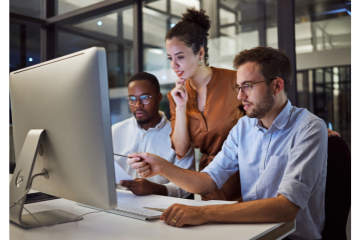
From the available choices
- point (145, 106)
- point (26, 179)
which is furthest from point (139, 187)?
point (145, 106)

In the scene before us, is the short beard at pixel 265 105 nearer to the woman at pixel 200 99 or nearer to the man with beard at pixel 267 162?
the man with beard at pixel 267 162

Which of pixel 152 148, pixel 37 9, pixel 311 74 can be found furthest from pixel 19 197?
pixel 37 9

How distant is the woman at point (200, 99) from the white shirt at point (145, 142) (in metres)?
0.09

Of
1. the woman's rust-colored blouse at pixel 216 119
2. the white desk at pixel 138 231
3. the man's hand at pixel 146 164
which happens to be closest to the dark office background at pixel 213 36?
the woman's rust-colored blouse at pixel 216 119

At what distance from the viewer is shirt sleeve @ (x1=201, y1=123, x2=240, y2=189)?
1.50 meters

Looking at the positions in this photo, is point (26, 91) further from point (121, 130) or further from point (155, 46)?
point (155, 46)

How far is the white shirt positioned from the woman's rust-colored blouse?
12 centimetres

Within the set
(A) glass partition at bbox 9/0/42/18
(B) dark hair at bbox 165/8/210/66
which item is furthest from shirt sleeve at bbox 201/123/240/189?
(A) glass partition at bbox 9/0/42/18

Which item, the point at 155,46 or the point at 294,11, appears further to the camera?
the point at 155,46

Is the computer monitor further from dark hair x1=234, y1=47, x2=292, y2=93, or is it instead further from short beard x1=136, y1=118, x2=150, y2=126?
short beard x1=136, y1=118, x2=150, y2=126

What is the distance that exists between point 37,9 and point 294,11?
9.95ft

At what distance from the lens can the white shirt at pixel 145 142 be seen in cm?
197

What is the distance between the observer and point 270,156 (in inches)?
54.1

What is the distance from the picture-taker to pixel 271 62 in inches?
56.1
